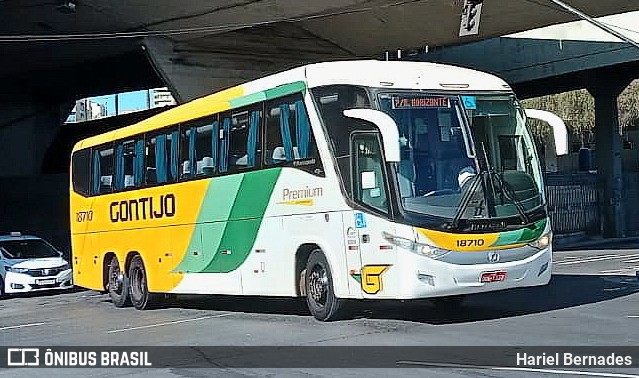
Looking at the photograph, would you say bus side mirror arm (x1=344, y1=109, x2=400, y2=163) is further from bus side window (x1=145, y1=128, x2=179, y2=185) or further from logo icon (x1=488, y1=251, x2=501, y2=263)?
bus side window (x1=145, y1=128, x2=179, y2=185)

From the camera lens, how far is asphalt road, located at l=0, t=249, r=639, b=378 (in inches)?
443

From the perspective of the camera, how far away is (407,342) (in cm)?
1191

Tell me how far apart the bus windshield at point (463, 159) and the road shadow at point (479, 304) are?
1.88m

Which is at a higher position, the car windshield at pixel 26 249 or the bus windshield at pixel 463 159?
the bus windshield at pixel 463 159

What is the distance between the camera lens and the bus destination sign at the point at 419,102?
1330cm

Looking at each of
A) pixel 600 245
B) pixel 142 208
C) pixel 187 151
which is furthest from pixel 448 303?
pixel 600 245

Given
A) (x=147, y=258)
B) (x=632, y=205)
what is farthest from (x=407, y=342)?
(x=632, y=205)

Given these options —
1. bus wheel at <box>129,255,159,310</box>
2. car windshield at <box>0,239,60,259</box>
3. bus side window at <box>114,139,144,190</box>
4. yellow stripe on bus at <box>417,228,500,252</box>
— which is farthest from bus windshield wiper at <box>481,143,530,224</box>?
car windshield at <box>0,239,60,259</box>

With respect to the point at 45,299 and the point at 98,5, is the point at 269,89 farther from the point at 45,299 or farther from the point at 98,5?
the point at 98,5

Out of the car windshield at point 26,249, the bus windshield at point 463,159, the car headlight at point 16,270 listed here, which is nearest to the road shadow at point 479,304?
the bus windshield at point 463,159

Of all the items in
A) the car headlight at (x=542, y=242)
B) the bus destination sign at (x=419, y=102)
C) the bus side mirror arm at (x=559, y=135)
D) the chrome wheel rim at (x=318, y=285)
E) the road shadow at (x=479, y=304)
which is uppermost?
the bus destination sign at (x=419, y=102)

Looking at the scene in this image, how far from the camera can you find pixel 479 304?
16.3 metres

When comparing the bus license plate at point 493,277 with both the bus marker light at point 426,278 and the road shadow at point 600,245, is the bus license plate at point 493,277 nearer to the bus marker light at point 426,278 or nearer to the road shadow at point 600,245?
the bus marker light at point 426,278

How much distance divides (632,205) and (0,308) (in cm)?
3327
